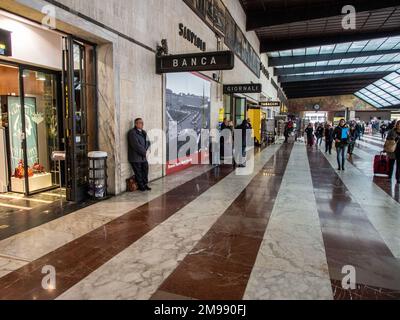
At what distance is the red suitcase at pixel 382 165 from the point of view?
820cm

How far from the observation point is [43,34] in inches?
232

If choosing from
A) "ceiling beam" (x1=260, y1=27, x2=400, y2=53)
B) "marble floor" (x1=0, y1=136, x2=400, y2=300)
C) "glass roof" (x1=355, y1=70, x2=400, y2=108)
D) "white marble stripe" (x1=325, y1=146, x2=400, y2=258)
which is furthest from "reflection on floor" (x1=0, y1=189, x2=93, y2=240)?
"glass roof" (x1=355, y1=70, x2=400, y2=108)

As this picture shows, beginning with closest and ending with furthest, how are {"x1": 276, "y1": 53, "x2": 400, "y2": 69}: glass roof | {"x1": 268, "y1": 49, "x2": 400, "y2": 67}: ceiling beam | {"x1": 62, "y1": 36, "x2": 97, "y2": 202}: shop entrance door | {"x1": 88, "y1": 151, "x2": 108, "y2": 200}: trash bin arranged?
{"x1": 62, "y1": 36, "x2": 97, "y2": 202}: shop entrance door
{"x1": 88, "y1": 151, "x2": 108, "y2": 200}: trash bin
{"x1": 268, "y1": 49, "x2": 400, "y2": 67}: ceiling beam
{"x1": 276, "y1": 53, "x2": 400, "y2": 69}: glass roof

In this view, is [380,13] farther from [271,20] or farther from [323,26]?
[271,20]

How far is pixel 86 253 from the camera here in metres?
3.43

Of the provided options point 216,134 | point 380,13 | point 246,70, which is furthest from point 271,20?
point 216,134

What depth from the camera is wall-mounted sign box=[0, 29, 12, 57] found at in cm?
497

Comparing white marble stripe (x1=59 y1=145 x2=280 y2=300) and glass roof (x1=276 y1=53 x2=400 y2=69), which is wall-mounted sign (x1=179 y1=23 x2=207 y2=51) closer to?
white marble stripe (x1=59 y1=145 x2=280 y2=300)

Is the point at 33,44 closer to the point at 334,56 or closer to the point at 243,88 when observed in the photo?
the point at 243,88

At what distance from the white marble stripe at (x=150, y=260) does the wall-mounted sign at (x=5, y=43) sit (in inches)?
152

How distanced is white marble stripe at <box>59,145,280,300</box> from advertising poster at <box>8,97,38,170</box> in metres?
3.54

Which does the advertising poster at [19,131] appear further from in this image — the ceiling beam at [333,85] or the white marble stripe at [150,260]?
the ceiling beam at [333,85]

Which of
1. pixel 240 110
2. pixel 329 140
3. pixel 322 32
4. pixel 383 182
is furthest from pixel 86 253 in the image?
pixel 322 32

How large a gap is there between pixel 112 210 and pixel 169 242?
1.70 m
